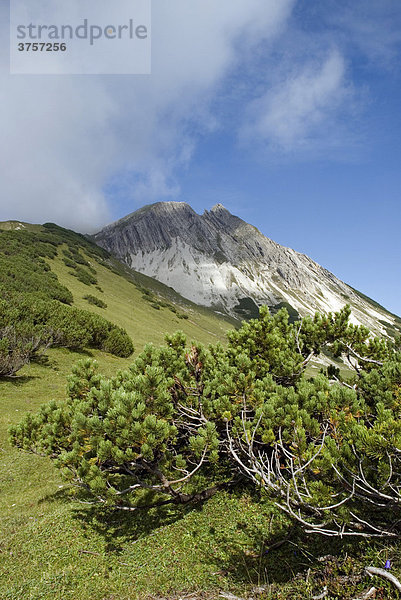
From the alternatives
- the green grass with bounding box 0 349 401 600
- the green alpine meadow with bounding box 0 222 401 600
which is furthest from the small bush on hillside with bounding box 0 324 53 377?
the green grass with bounding box 0 349 401 600

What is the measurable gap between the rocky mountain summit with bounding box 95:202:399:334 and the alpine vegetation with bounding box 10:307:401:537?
365ft

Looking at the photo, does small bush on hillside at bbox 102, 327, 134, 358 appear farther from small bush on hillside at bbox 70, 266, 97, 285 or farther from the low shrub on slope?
small bush on hillside at bbox 70, 266, 97, 285

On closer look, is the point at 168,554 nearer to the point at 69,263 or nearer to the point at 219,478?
the point at 219,478

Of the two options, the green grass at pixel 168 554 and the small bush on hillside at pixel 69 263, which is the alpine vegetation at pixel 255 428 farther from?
the small bush on hillside at pixel 69 263

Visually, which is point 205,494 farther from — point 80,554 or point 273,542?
point 80,554

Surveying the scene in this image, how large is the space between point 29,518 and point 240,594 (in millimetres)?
7944

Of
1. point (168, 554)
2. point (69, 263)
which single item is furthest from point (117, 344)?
point (69, 263)

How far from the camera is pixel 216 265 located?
158 m

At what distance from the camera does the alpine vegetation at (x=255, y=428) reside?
5.16 meters

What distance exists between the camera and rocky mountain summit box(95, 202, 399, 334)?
141000 millimetres

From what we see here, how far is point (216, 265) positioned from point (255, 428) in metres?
153

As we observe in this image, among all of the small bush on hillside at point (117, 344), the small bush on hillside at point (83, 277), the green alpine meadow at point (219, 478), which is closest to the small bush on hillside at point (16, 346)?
the small bush on hillside at point (117, 344)

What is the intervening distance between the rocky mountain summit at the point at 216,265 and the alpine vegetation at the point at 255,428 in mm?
111275

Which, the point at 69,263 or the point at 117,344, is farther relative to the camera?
the point at 69,263
